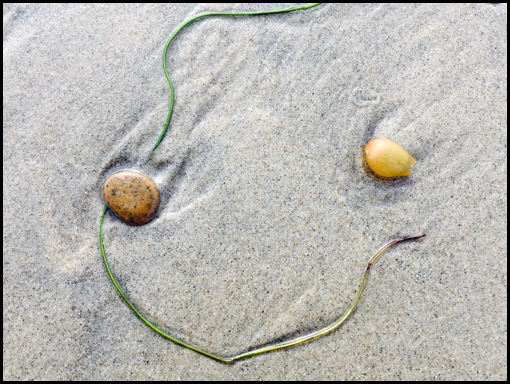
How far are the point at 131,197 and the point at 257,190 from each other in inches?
24.4

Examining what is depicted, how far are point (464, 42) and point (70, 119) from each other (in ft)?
6.99

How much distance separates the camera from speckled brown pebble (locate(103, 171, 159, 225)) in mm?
1619

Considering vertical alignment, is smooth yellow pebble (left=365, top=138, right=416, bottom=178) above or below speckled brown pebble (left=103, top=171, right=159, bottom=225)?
below

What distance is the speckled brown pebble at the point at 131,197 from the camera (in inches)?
63.7

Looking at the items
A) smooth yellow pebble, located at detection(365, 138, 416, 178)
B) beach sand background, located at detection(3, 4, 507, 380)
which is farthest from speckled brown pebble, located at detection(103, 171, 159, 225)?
smooth yellow pebble, located at detection(365, 138, 416, 178)

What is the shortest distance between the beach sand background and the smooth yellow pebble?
7cm

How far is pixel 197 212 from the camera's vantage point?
165 centimetres

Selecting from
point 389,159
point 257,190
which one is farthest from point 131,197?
point 389,159

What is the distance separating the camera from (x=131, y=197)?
1.62 metres

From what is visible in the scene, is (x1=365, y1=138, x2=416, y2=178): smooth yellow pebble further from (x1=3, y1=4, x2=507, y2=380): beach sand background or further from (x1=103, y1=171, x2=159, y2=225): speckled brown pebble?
(x1=103, y1=171, x2=159, y2=225): speckled brown pebble

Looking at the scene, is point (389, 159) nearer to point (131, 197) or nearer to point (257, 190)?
point (257, 190)

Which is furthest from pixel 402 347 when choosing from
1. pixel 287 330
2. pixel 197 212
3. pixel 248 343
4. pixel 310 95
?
pixel 310 95

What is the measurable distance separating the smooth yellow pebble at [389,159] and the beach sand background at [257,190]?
7cm

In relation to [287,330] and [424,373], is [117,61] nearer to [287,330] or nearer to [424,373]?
[287,330]
